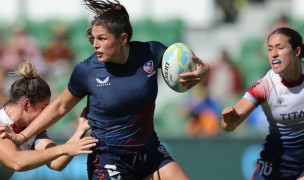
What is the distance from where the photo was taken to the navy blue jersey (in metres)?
6.70

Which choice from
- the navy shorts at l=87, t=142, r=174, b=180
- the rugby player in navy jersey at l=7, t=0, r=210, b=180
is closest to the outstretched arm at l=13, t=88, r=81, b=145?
the rugby player in navy jersey at l=7, t=0, r=210, b=180

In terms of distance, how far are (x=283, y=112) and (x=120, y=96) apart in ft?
4.90

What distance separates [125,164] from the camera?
6.86m

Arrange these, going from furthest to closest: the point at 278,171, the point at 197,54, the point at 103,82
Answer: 1. the point at 197,54
2. the point at 278,171
3. the point at 103,82

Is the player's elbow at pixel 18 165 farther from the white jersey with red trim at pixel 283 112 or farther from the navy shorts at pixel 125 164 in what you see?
the white jersey with red trim at pixel 283 112

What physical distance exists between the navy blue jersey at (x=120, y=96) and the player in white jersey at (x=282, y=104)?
0.79 m

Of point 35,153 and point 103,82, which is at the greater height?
point 103,82

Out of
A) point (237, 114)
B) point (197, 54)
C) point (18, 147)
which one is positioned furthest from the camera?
point (197, 54)

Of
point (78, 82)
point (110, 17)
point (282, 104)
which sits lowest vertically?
point (282, 104)

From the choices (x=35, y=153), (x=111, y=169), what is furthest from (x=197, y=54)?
(x=35, y=153)

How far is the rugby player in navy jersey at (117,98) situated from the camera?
668cm

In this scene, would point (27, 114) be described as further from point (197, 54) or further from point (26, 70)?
point (197, 54)

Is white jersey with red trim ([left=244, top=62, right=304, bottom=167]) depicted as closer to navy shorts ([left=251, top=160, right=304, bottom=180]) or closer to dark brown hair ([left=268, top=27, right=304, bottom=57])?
navy shorts ([left=251, top=160, right=304, bottom=180])

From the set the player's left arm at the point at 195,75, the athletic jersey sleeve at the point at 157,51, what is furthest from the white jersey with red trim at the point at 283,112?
the athletic jersey sleeve at the point at 157,51
